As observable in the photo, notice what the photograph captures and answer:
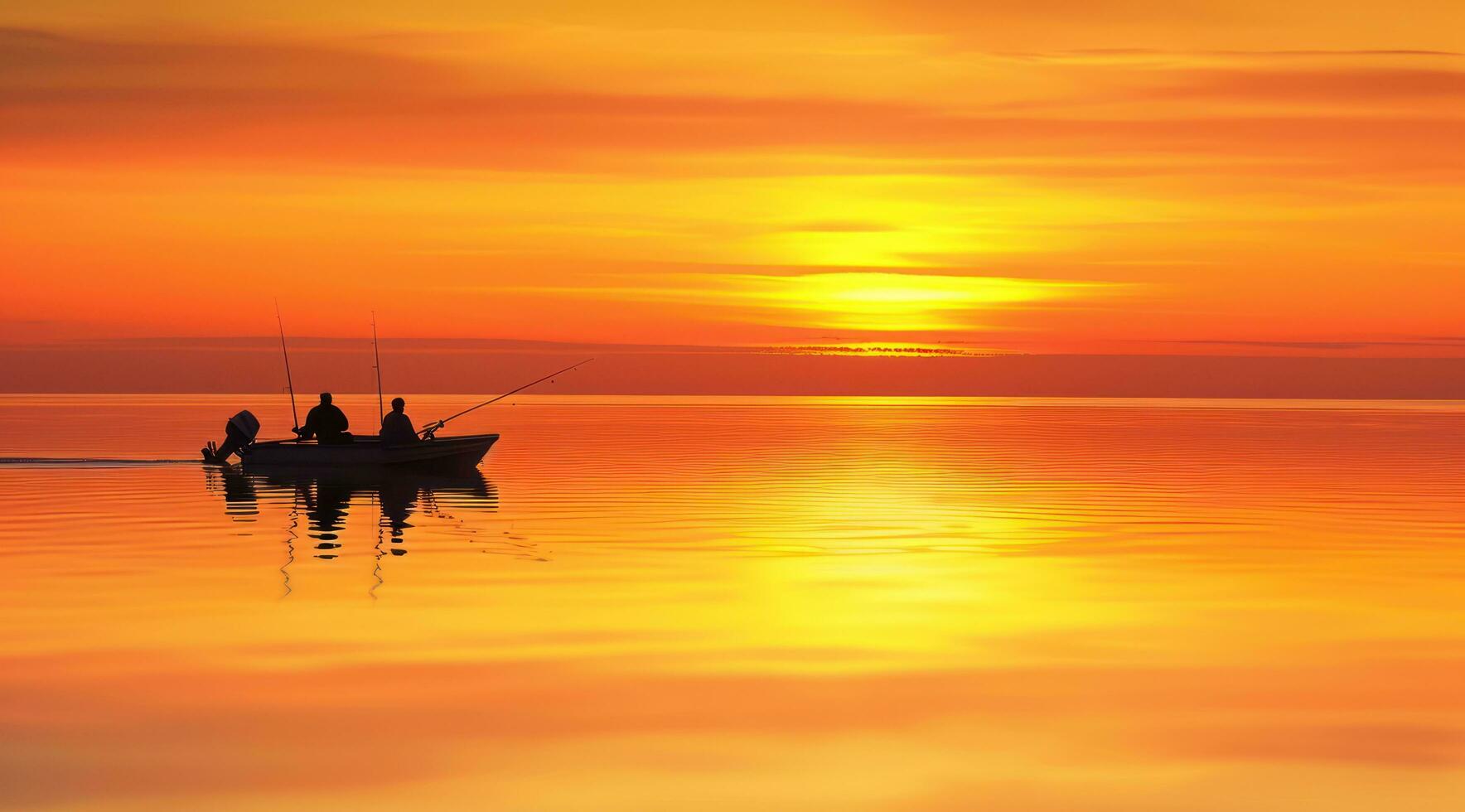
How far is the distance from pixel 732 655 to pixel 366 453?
2575 centimetres

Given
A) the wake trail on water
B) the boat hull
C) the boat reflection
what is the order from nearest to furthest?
the boat reflection, the boat hull, the wake trail on water

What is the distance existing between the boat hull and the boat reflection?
17.4 inches

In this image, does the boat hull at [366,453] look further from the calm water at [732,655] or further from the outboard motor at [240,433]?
the calm water at [732,655]

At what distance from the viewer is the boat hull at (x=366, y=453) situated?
1476 inches

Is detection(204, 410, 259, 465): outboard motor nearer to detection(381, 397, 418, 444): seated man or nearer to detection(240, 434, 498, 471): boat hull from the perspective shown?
detection(240, 434, 498, 471): boat hull

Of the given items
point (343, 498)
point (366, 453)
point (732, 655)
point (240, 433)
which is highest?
point (240, 433)

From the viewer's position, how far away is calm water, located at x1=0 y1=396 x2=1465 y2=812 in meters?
9.41

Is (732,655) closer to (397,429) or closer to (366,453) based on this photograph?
(397,429)

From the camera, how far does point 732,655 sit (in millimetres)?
13523

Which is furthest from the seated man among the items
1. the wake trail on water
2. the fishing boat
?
the wake trail on water

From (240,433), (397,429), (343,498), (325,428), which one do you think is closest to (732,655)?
(343,498)

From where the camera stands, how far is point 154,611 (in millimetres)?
15859

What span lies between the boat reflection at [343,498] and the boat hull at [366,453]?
0.44 m

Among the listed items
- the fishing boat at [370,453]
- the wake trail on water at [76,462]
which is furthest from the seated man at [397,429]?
the wake trail on water at [76,462]
